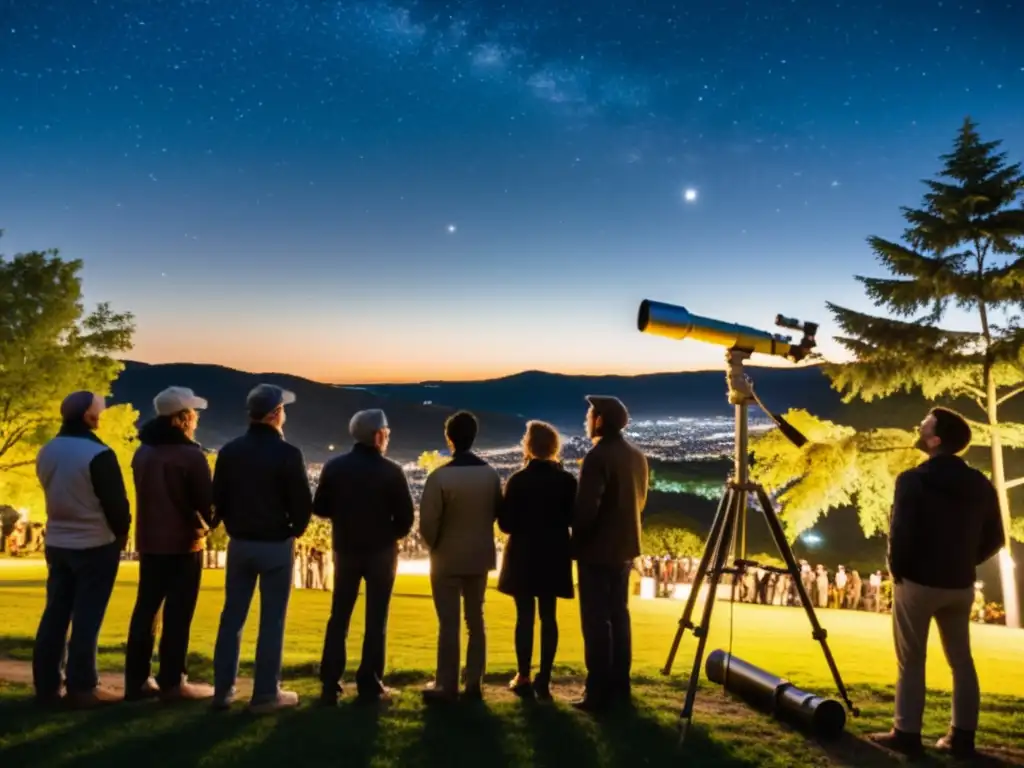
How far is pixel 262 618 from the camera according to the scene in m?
6.00

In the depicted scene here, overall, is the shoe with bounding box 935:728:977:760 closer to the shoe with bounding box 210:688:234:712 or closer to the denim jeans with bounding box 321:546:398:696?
the denim jeans with bounding box 321:546:398:696

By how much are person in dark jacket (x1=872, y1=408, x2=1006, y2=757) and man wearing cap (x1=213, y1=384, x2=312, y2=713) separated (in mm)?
3884

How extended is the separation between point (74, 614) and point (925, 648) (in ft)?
18.5

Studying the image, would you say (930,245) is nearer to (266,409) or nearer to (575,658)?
(575,658)

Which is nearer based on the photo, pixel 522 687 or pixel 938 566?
pixel 938 566

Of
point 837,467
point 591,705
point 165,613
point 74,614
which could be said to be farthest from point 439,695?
point 837,467

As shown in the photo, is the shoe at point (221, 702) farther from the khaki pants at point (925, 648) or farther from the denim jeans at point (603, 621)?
the khaki pants at point (925, 648)

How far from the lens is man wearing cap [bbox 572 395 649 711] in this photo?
618 centimetres

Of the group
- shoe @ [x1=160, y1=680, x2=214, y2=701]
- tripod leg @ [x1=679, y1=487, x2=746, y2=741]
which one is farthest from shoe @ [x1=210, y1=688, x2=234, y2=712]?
tripod leg @ [x1=679, y1=487, x2=746, y2=741]

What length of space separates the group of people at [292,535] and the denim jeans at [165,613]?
0.03ft

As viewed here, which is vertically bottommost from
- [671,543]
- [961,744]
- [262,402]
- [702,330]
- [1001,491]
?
[671,543]

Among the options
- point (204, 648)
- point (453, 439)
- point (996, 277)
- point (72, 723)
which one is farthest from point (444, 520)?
point (996, 277)

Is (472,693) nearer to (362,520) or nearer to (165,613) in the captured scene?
(362,520)

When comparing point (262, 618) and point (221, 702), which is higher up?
point (262, 618)
